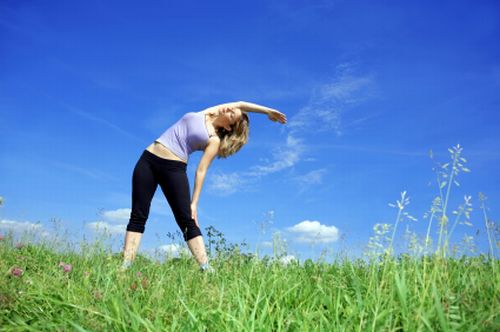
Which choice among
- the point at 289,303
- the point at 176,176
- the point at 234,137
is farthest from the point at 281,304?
the point at 234,137

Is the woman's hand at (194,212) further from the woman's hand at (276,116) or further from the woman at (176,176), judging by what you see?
the woman's hand at (276,116)

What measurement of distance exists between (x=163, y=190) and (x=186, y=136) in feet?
2.72

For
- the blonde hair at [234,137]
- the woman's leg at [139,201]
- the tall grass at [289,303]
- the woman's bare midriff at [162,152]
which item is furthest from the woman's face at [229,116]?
the tall grass at [289,303]

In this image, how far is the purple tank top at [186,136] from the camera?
21.8ft

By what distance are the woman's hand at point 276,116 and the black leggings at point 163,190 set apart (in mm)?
1520

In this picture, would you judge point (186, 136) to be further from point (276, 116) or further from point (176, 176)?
point (276, 116)

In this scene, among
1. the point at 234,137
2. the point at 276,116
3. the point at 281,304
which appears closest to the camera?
the point at 281,304

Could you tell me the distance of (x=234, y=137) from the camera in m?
7.04

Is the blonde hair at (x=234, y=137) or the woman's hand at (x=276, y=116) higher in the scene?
the woman's hand at (x=276, y=116)

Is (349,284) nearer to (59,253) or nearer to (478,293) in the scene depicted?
(478,293)

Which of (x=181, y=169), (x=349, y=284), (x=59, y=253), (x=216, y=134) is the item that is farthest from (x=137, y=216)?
(x=349, y=284)

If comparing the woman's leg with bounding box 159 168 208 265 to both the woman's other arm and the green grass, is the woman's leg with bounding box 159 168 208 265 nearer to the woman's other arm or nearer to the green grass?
the woman's other arm

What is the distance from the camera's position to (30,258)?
7.10 metres

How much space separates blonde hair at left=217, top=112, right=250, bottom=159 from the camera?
700 centimetres
